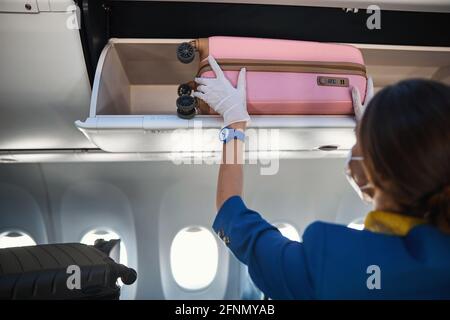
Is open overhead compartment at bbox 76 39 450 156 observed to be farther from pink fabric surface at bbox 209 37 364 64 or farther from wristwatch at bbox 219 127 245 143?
pink fabric surface at bbox 209 37 364 64

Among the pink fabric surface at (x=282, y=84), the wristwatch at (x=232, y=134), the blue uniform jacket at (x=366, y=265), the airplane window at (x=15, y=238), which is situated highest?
the pink fabric surface at (x=282, y=84)

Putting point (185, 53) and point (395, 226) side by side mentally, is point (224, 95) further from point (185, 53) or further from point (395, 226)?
point (395, 226)

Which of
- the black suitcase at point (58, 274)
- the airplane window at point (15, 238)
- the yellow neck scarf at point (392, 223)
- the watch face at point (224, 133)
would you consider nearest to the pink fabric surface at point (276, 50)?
the watch face at point (224, 133)

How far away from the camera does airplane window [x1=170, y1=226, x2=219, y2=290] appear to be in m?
2.47

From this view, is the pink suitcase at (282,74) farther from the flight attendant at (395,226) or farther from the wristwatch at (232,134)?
→ the flight attendant at (395,226)

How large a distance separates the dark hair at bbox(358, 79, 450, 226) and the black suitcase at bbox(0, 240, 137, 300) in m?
1.14

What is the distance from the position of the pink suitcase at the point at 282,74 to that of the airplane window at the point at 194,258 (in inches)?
59.3

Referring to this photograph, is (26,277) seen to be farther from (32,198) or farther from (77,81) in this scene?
(32,198)

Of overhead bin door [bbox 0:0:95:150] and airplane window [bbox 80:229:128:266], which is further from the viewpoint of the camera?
airplane window [bbox 80:229:128:266]

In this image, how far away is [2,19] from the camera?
4.17 feet

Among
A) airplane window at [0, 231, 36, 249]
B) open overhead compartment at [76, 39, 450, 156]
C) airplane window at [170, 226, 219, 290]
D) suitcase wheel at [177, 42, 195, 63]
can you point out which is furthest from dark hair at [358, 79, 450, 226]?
airplane window at [0, 231, 36, 249]

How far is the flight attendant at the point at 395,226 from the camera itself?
64 cm

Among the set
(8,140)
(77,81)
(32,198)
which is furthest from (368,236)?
(32,198)
